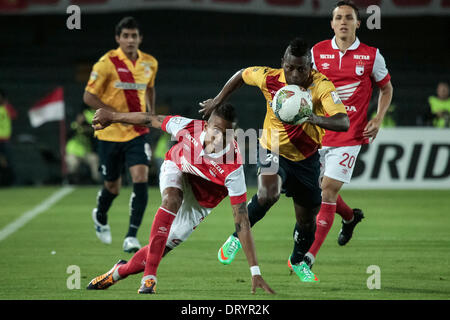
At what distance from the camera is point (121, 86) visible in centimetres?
948

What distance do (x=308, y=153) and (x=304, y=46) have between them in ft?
3.66

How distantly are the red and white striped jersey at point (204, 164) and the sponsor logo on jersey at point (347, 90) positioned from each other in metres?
1.78

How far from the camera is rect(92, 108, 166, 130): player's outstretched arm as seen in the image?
6.60 metres

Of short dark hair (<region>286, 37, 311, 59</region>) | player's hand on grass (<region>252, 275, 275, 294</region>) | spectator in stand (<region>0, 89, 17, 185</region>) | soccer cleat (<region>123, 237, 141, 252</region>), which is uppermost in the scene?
short dark hair (<region>286, 37, 311, 59</region>)

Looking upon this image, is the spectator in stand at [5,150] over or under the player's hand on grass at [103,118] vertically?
under

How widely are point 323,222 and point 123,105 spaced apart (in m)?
2.95

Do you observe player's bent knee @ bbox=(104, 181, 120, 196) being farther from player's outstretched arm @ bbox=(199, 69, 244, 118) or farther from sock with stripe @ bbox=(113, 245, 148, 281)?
sock with stripe @ bbox=(113, 245, 148, 281)

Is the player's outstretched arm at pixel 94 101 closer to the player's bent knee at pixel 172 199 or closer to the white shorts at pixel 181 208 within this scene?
the white shorts at pixel 181 208

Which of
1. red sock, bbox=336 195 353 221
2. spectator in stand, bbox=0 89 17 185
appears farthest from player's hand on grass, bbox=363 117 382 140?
spectator in stand, bbox=0 89 17 185

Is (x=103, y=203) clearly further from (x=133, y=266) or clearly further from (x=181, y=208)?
(x=133, y=266)

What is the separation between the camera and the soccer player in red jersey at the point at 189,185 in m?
6.22

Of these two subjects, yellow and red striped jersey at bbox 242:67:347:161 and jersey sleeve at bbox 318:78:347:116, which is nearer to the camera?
jersey sleeve at bbox 318:78:347:116

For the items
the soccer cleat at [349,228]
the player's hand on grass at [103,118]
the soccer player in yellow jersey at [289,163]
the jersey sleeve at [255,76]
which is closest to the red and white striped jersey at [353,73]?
the soccer player in yellow jersey at [289,163]

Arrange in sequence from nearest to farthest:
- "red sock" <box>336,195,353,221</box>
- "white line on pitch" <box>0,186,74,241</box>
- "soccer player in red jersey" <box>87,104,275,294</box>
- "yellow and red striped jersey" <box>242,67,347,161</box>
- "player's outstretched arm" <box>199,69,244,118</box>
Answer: "soccer player in red jersey" <box>87,104,275,294</box> → "yellow and red striped jersey" <box>242,67,347,161</box> → "player's outstretched arm" <box>199,69,244,118</box> → "red sock" <box>336,195,353,221</box> → "white line on pitch" <box>0,186,74,241</box>
